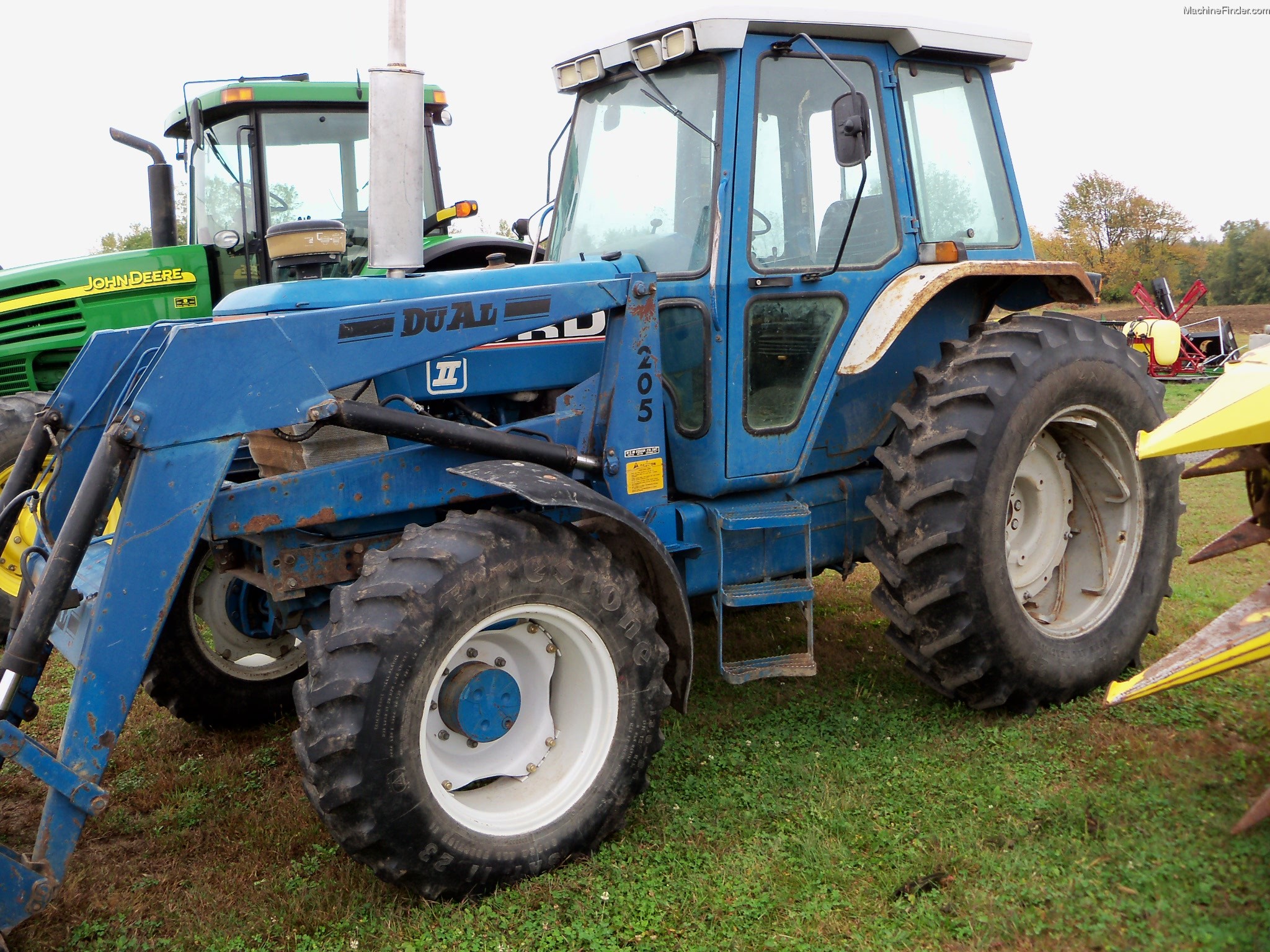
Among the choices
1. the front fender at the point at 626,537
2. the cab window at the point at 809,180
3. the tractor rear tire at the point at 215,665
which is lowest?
the tractor rear tire at the point at 215,665

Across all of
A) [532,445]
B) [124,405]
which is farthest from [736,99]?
[124,405]

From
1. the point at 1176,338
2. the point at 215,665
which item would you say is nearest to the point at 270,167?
the point at 215,665

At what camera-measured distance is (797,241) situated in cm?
390

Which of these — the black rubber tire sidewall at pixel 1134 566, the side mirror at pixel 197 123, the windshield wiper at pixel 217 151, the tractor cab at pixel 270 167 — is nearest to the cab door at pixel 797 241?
the black rubber tire sidewall at pixel 1134 566

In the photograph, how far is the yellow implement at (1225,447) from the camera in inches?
115

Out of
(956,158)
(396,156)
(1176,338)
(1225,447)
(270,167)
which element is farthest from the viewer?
(1176,338)

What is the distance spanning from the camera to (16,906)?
2.56 metres

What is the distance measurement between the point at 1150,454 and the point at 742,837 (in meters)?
A: 1.69

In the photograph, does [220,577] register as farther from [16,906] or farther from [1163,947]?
[1163,947]

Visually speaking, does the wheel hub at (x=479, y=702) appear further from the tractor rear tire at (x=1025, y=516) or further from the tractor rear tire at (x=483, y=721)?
the tractor rear tire at (x=1025, y=516)

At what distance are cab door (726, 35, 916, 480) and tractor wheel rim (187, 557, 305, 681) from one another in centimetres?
205

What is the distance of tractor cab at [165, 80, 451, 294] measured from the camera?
7.02 metres

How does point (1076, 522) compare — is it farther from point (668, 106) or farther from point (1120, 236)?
point (1120, 236)

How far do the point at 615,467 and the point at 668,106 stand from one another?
134cm
